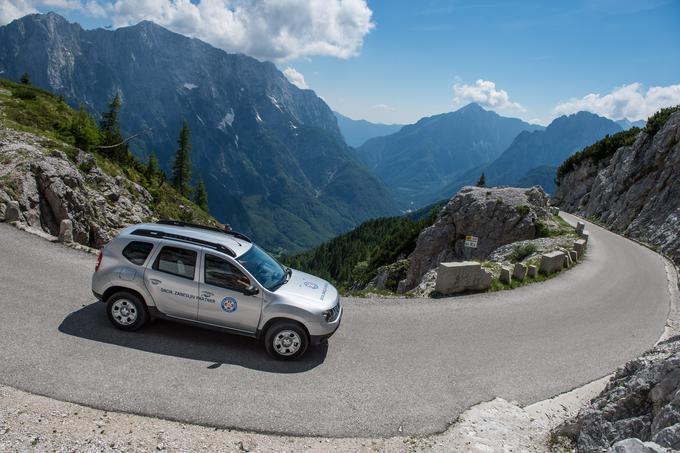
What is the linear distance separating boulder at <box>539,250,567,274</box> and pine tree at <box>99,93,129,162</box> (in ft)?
184

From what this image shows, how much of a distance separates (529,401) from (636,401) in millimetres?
2594

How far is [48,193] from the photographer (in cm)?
2119

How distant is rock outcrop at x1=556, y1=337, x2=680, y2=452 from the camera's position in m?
5.98

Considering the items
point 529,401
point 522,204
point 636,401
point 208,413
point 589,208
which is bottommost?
point 208,413

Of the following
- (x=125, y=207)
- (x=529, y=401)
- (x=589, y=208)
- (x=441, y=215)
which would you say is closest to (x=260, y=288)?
(x=529, y=401)

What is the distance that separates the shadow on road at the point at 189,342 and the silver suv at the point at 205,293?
307mm

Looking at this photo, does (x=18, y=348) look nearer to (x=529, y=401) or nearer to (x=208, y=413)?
(x=208, y=413)

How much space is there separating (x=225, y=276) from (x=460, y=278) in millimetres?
9556

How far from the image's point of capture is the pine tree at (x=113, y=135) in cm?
6099

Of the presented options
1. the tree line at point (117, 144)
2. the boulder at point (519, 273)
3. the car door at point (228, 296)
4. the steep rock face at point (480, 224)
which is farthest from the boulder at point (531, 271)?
Answer: the tree line at point (117, 144)

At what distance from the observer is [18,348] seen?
8.15 meters

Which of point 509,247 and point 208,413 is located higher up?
point 509,247

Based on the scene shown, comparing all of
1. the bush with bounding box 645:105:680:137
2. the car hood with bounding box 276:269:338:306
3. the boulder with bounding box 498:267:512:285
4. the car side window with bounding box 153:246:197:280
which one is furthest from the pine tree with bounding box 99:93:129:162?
the bush with bounding box 645:105:680:137

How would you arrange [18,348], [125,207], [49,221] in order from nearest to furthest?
[18,348] < [49,221] < [125,207]
